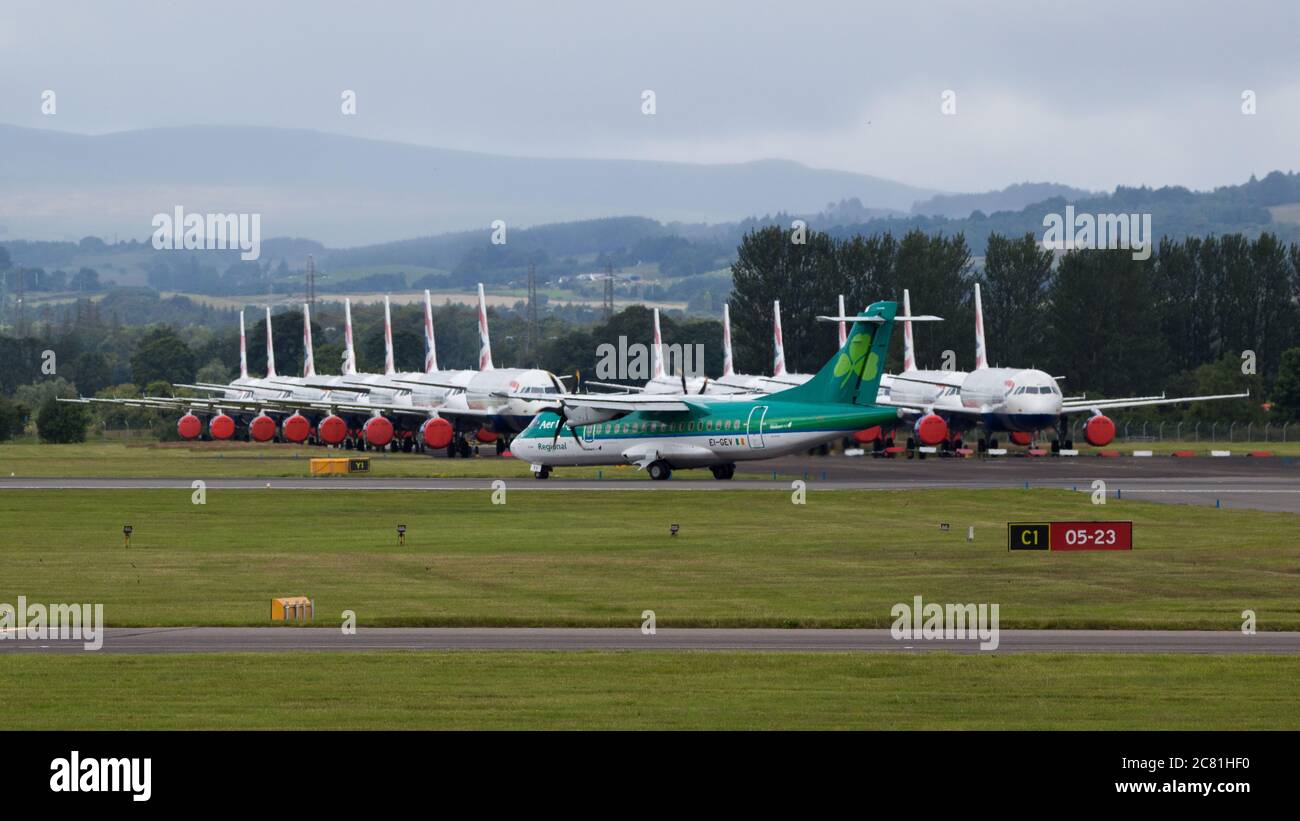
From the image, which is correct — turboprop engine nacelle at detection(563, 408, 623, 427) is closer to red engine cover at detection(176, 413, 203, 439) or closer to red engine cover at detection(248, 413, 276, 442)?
red engine cover at detection(248, 413, 276, 442)

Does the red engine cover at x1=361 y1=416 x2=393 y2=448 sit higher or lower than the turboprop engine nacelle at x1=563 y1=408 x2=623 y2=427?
lower

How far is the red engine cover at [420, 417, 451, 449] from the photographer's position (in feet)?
333

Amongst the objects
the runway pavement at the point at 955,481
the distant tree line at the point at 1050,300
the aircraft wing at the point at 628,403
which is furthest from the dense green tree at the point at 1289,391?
the aircraft wing at the point at 628,403

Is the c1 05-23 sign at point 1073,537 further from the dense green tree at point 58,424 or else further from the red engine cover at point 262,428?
the dense green tree at point 58,424

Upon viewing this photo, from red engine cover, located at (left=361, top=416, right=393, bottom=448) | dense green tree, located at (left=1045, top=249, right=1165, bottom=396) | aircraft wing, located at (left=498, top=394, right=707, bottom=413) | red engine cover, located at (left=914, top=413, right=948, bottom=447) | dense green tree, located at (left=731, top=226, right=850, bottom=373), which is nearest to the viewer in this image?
aircraft wing, located at (left=498, top=394, right=707, bottom=413)

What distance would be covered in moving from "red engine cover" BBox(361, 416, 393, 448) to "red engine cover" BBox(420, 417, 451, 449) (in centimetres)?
742

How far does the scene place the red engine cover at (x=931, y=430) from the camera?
322 ft

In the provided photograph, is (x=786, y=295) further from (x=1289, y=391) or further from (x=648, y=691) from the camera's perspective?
(x=648, y=691)

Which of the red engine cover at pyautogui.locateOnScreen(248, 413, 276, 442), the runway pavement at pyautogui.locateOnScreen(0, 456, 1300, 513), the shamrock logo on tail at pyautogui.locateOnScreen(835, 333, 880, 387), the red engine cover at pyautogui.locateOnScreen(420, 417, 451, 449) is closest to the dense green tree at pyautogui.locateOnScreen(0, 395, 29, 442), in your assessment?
the red engine cover at pyautogui.locateOnScreen(248, 413, 276, 442)

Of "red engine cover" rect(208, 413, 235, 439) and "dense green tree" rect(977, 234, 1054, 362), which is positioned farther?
"dense green tree" rect(977, 234, 1054, 362)

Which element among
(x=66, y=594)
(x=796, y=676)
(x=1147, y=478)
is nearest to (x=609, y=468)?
(x=1147, y=478)

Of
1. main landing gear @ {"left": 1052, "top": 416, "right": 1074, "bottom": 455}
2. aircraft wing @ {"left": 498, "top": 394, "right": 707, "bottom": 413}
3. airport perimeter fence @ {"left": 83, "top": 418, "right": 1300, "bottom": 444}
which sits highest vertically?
aircraft wing @ {"left": 498, "top": 394, "right": 707, "bottom": 413}

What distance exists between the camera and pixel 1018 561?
4356 centimetres
